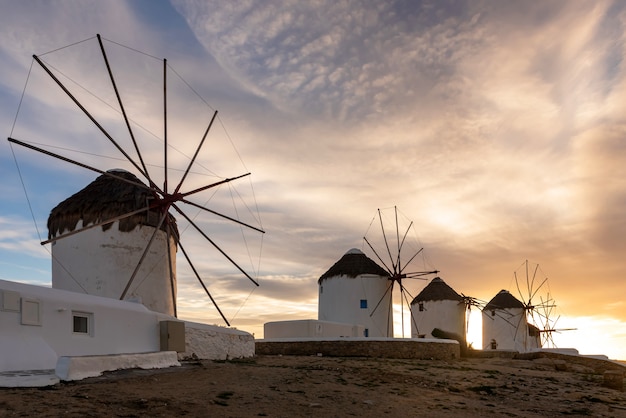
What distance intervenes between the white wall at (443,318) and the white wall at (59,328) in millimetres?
29722

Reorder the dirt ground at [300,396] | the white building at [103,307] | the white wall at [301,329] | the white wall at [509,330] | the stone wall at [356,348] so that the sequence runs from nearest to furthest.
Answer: the dirt ground at [300,396] < the white building at [103,307] < the stone wall at [356,348] < the white wall at [301,329] < the white wall at [509,330]

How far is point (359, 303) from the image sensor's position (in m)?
37.0

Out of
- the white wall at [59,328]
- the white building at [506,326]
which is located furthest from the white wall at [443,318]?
the white wall at [59,328]

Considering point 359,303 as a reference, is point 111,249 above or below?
above

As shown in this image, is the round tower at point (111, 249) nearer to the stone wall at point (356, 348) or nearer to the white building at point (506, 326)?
the stone wall at point (356, 348)

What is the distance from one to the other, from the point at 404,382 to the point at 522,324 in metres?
34.7

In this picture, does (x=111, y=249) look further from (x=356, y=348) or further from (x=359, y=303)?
(x=359, y=303)

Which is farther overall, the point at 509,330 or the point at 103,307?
the point at 509,330

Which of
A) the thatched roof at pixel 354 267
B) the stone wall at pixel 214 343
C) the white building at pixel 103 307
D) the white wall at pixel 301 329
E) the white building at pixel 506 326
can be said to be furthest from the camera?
the white building at pixel 506 326

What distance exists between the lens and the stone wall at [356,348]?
27125 millimetres

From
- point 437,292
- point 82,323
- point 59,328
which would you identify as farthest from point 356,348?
point 437,292

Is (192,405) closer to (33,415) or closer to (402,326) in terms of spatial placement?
(33,415)

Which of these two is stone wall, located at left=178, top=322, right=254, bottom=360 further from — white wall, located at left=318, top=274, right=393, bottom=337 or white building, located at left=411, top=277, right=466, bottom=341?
white building, located at left=411, top=277, right=466, bottom=341

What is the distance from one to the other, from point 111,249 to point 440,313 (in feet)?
92.2
